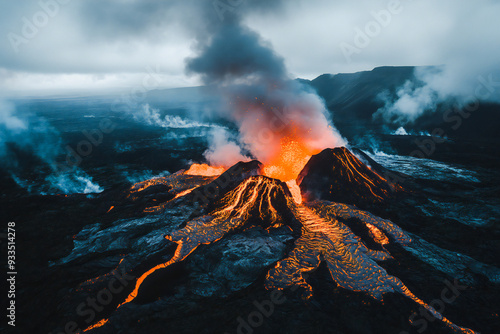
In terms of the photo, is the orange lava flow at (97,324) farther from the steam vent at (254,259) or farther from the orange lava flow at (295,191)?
the orange lava flow at (295,191)

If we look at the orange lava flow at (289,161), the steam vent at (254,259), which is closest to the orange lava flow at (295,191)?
the steam vent at (254,259)

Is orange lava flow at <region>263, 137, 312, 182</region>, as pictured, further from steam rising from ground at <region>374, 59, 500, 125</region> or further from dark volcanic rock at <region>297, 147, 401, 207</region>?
steam rising from ground at <region>374, 59, 500, 125</region>

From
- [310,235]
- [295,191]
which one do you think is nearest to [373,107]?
[295,191]

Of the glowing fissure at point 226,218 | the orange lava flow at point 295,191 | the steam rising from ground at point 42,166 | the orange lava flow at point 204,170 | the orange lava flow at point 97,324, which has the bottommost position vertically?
the orange lava flow at point 295,191

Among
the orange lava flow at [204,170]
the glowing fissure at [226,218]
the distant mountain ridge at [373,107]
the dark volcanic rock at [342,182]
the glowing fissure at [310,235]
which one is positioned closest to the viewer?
the glowing fissure at [310,235]

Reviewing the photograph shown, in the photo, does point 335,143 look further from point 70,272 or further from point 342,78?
point 342,78

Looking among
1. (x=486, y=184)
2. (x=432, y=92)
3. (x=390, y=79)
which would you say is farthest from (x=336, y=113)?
(x=486, y=184)

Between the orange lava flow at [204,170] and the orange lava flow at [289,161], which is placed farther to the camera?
the orange lava flow at [204,170]

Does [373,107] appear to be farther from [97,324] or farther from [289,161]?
[97,324]
